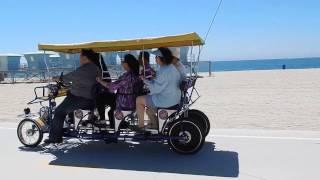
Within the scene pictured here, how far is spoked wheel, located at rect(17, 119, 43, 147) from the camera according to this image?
8695mm

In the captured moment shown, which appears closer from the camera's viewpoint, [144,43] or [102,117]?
[144,43]

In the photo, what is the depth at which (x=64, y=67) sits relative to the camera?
10.3 m

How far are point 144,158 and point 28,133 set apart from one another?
229 centimetres

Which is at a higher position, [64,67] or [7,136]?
[64,67]

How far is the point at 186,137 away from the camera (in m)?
7.77

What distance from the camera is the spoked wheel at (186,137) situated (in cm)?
772

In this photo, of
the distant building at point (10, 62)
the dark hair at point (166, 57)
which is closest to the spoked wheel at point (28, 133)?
the dark hair at point (166, 57)

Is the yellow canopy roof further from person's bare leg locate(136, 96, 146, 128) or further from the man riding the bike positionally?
person's bare leg locate(136, 96, 146, 128)

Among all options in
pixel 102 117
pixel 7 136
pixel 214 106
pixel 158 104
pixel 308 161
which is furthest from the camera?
pixel 214 106

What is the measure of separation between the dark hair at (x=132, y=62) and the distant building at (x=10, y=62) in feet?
133

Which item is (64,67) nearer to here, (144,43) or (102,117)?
(102,117)

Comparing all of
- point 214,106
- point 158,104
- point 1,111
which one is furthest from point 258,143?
point 1,111

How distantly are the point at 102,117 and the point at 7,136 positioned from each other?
238cm

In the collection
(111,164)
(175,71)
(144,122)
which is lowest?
(111,164)
